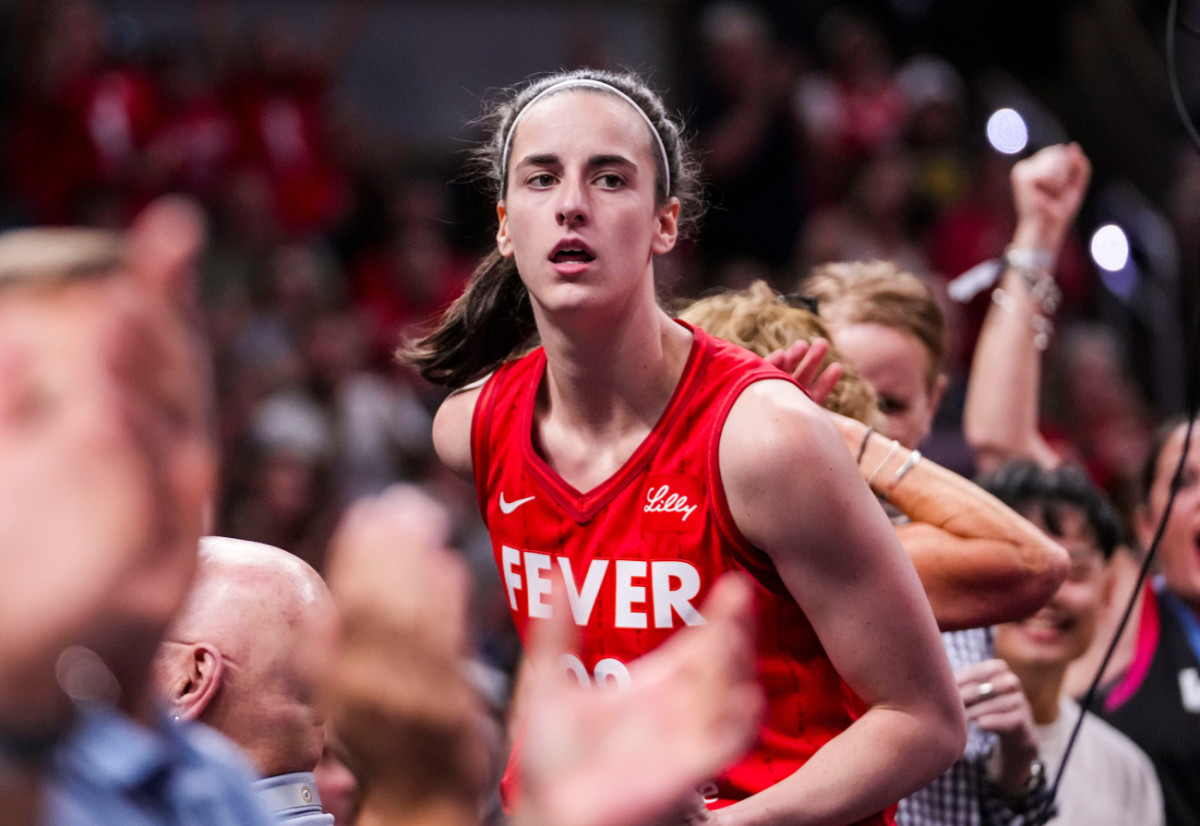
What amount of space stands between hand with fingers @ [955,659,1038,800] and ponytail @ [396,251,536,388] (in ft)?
3.54

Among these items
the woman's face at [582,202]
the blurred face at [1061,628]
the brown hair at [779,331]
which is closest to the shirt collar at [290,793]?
the woman's face at [582,202]

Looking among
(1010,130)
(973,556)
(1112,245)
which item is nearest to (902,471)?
(973,556)

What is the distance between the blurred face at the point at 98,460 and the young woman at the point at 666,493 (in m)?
1.13

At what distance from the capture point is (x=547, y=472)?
234cm

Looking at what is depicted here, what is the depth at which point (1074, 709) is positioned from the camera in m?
3.19

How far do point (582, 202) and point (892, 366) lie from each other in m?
0.96

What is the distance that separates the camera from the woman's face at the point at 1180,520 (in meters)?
3.41

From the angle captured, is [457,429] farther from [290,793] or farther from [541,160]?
[290,793]

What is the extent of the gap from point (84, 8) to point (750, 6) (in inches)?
169

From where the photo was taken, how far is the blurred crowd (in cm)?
630

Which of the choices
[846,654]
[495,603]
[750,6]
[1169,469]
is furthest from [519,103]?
[750,6]

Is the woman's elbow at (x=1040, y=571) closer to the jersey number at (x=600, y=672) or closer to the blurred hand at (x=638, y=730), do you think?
the jersey number at (x=600, y=672)

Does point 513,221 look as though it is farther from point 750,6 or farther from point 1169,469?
point 750,6

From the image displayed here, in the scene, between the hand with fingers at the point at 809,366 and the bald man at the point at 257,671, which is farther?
the hand with fingers at the point at 809,366
